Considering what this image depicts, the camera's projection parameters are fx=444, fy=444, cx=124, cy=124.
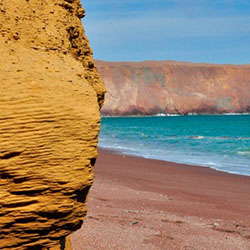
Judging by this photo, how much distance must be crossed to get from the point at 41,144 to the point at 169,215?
5.12 m

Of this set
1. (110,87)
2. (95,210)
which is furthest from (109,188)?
(110,87)

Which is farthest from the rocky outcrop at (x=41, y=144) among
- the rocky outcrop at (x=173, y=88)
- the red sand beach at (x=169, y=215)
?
the rocky outcrop at (x=173, y=88)

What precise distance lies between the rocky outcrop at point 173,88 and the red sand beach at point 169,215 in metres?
126

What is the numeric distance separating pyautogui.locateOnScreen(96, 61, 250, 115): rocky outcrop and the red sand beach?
126385 mm

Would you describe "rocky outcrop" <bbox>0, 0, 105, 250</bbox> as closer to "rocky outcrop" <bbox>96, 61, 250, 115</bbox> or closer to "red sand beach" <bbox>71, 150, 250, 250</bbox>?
"red sand beach" <bbox>71, 150, 250, 250</bbox>

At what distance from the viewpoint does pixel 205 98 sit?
146 metres

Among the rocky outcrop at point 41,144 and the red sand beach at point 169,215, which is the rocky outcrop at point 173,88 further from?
the rocky outcrop at point 41,144

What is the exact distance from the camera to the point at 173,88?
483ft

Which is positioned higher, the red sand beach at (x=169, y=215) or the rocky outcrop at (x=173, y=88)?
the rocky outcrop at (x=173, y=88)

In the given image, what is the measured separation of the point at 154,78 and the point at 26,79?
470 ft

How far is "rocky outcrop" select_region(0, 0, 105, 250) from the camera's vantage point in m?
2.71

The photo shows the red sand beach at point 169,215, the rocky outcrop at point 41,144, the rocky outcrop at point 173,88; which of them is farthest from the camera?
the rocky outcrop at point 173,88

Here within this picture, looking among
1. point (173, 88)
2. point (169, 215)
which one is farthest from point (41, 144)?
point (173, 88)

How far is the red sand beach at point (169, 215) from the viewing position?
550 cm
